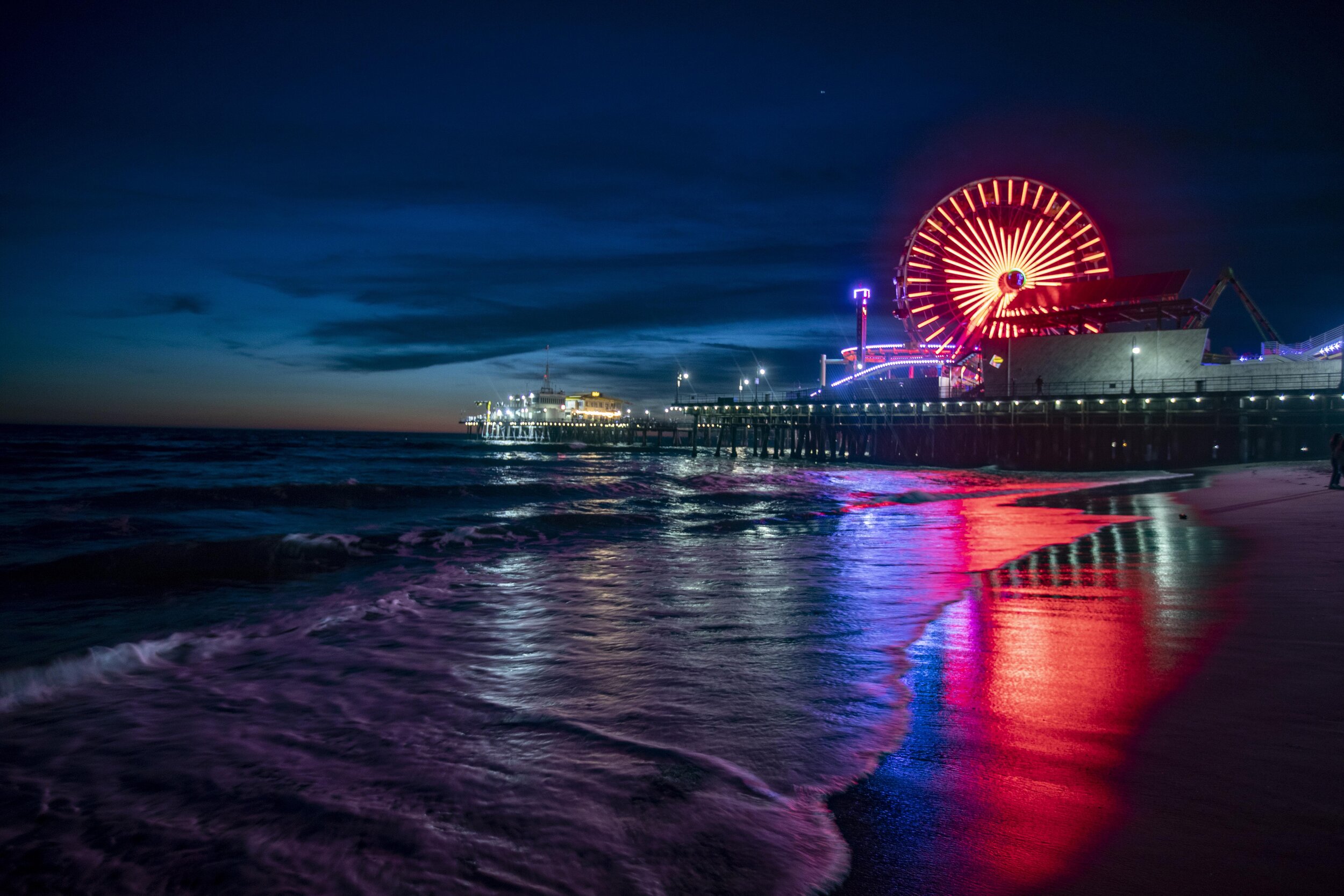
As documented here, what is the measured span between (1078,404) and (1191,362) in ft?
27.3

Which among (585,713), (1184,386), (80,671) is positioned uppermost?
(1184,386)

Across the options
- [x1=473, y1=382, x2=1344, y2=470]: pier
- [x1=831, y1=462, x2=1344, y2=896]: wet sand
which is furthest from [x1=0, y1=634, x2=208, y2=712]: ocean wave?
[x1=473, y1=382, x2=1344, y2=470]: pier

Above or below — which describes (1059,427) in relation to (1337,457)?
above

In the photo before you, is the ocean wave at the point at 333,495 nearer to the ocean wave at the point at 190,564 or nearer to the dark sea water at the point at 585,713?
the ocean wave at the point at 190,564

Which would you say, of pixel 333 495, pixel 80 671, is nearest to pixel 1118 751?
pixel 80 671

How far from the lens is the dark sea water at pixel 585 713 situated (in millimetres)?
2367

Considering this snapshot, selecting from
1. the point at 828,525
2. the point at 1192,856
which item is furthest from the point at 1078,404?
the point at 1192,856

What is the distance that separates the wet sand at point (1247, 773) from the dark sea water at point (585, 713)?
0.47 ft

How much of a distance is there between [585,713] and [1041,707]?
2.45 meters

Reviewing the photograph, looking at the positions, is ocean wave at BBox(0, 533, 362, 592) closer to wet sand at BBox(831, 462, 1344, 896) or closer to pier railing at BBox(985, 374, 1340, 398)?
wet sand at BBox(831, 462, 1344, 896)

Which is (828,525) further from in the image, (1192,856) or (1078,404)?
(1078,404)

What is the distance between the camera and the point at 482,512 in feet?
58.5

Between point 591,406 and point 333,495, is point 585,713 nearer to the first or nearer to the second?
point 333,495

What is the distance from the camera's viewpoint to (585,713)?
12.4 feet
